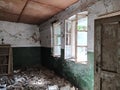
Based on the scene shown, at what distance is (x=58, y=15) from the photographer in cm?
508

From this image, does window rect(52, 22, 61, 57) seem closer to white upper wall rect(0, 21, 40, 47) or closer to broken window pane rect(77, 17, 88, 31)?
broken window pane rect(77, 17, 88, 31)

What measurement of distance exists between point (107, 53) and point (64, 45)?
2249mm

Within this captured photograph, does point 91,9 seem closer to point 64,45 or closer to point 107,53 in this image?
point 107,53

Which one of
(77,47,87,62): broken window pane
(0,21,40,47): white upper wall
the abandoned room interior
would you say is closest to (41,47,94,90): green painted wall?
the abandoned room interior

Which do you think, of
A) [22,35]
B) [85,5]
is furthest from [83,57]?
[22,35]

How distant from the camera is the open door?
2.31 metres

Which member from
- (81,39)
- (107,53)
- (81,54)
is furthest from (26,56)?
(107,53)

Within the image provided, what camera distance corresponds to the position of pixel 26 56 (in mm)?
6914

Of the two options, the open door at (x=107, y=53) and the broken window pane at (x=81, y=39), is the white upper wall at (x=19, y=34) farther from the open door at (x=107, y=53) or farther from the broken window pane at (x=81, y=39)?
the open door at (x=107, y=53)

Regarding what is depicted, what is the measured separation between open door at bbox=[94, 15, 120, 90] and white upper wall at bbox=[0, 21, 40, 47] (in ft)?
Answer: 16.0

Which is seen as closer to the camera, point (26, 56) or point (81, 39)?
point (81, 39)

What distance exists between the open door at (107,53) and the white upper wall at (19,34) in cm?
487

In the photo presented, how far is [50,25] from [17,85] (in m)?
2.85

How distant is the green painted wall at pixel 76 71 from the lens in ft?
10.8
